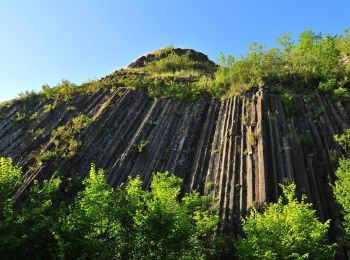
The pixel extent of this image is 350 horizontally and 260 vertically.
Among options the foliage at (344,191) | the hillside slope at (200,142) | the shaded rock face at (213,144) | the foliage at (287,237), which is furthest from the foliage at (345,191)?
the foliage at (287,237)

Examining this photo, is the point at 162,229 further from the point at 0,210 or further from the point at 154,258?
the point at 0,210

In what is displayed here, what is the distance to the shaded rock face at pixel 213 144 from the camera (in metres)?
19.4

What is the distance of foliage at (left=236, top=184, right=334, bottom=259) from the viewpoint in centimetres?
1381

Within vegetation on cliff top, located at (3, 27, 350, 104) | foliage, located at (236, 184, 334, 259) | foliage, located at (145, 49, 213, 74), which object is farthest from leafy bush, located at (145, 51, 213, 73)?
foliage, located at (236, 184, 334, 259)

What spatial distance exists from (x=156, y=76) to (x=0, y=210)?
2000 cm

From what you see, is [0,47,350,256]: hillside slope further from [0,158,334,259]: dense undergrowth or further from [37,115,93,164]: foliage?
[0,158,334,259]: dense undergrowth

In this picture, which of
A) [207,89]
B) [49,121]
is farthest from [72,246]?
[207,89]

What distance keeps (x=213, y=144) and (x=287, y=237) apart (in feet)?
32.4

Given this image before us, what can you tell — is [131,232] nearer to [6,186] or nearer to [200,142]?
[6,186]

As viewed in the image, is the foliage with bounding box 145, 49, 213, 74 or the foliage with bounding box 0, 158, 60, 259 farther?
the foliage with bounding box 145, 49, 213, 74

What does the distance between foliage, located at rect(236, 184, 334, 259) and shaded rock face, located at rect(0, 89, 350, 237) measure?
8.98ft

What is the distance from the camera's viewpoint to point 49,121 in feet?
89.5

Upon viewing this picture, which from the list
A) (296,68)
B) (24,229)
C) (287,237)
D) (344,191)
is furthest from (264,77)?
(24,229)

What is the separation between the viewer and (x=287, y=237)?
14.0 m
